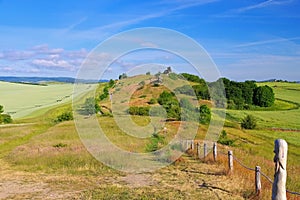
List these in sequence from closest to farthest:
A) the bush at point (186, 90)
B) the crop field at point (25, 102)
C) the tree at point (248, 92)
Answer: the bush at point (186, 90) → the crop field at point (25, 102) → the tree at point (248, 92)

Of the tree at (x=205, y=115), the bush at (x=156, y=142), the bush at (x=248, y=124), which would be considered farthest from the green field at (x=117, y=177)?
the bush at (x=248, y=124)

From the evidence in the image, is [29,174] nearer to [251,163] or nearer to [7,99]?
[251,163]

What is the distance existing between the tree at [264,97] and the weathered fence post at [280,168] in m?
68.8

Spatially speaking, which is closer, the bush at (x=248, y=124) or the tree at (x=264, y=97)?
the bush at (x=248, y=124)

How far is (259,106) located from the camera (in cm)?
7212

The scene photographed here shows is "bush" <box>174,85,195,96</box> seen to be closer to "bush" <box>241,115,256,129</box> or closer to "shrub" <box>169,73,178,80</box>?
"shrub" <box>169,73,178,80</box>

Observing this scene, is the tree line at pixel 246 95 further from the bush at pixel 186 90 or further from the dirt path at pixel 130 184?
the dirt path at pixel 130 184

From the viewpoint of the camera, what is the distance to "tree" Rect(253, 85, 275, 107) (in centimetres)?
7181

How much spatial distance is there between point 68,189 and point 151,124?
7.23 metres

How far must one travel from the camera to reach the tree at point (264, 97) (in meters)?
71.8

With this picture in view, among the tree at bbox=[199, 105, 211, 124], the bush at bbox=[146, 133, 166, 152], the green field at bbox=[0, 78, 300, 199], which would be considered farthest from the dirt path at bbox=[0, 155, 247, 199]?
the tree at bbox=[199, 105, 211, 124]

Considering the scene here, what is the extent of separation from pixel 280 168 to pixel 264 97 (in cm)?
6970

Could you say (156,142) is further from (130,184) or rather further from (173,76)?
(130,184)

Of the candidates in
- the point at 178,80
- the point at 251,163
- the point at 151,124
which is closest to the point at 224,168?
the point at 251,163
